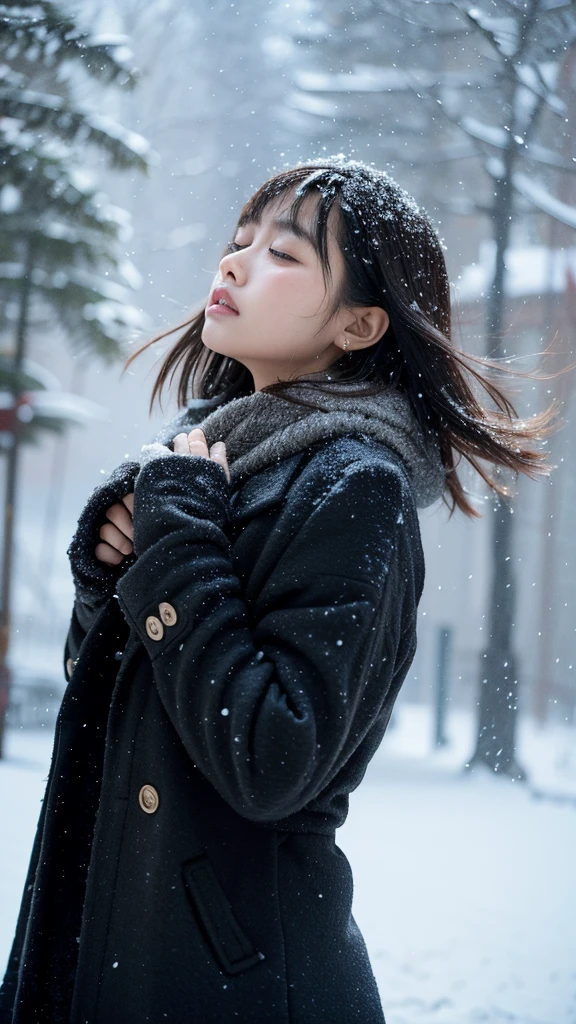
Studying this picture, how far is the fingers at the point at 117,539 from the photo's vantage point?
1.08 meters

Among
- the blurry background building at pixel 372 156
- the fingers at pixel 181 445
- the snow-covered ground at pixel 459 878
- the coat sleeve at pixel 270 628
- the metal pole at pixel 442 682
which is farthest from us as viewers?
the metal pole at pixel 442 682

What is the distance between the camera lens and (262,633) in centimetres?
93

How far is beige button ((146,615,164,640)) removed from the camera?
3.07 feet

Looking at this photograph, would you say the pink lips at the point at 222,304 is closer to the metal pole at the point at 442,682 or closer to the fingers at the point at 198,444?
the fingers at the point at 198,444

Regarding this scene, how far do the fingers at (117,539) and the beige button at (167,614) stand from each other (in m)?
0.17

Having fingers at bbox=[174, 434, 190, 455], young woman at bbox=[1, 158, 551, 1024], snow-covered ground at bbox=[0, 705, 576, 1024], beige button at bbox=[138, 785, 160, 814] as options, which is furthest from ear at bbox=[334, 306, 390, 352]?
snow-covered ground at bbox=[0, 705, 576, 1024]

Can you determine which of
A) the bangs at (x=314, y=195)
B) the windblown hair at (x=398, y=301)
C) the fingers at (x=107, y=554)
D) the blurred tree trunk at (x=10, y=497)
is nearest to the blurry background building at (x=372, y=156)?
the blurred tree trunk at (x=10, y=497)

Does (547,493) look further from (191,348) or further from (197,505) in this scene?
(197,505)

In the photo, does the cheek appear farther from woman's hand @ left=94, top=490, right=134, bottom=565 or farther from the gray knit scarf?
woman's hand @ left=94, top=490, right=134, bottom=565

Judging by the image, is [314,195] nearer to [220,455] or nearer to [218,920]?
[220,455]

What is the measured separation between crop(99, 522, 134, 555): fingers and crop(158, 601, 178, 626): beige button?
0.17 m

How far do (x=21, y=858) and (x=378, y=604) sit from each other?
6.46 ft

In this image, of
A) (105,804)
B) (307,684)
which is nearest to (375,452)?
(307,684)

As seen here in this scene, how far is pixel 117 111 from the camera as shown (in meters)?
3.00
